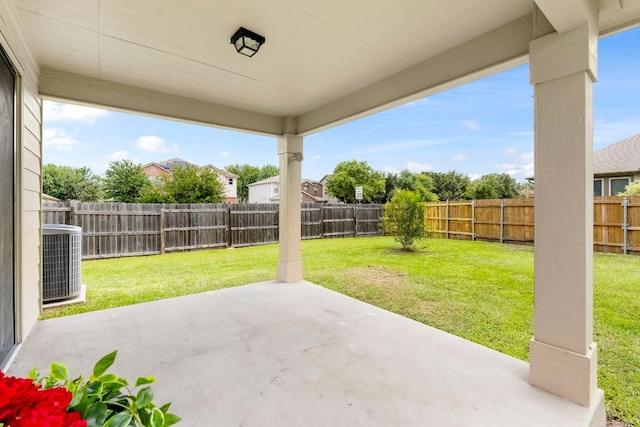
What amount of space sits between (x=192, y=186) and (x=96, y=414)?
1436cm

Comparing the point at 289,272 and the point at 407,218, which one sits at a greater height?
the point at 407,218

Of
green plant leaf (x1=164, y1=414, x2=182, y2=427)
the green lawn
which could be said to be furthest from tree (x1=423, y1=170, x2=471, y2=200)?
green plant leaf (x1=164, y1=414, x2=182, y2=427)

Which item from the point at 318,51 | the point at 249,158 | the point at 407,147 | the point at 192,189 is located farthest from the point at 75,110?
the point at 318,51

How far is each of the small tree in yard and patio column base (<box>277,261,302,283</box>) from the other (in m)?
4.48

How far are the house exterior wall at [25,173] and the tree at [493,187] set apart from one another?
24529mm

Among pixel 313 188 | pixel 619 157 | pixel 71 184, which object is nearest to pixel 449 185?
pixel 313 188

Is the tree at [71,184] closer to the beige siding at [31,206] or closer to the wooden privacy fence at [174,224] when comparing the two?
the wooden privacy fence at [174,224]

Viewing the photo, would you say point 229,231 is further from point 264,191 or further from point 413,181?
point 264,191

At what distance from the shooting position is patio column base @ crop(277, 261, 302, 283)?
473 centimetres

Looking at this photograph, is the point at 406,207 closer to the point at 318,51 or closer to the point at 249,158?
the point at 318,51

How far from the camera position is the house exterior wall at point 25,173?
2287 millimetres

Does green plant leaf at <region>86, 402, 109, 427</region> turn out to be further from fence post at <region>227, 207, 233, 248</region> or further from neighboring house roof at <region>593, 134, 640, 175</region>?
neighboring house roof at <region>593, 134, 640, 175</region>

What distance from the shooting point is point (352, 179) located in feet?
78.8

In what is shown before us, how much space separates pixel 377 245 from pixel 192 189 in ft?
29.6
